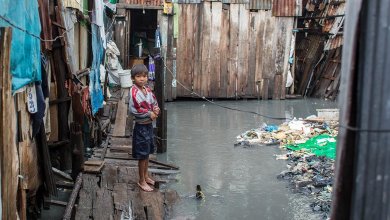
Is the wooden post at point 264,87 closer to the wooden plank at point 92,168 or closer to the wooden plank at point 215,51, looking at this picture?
the wooden plank at point 215,51

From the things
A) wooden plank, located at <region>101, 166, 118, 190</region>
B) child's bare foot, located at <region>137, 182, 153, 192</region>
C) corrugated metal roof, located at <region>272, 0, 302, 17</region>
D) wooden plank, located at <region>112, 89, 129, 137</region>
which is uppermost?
corrugated metal roof, located at <region>272, 0, 302, 17</region>

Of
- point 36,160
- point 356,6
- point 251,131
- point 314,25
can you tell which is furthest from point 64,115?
point 314,25

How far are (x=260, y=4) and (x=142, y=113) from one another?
11.1 meters

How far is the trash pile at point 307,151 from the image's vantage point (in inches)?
275

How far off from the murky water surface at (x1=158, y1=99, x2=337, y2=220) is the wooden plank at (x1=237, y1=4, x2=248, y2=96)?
2.69 m

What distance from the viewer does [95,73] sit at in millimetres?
10133

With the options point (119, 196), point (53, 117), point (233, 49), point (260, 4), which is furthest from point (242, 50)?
point (119, 196)

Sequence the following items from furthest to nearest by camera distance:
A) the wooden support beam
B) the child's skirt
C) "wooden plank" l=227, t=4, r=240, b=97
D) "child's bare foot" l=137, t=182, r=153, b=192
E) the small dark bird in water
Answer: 1. "wooden plank" l=227, t=4, r=240, b=97
2. the small dark bird in water
3. "child's bare foot" l=137, t=182, r=153, b=192
4. the child's skirt
5. the wooden support beam

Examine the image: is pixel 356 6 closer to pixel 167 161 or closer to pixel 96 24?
pixel 167 161

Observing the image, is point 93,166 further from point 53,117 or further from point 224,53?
point 224,53

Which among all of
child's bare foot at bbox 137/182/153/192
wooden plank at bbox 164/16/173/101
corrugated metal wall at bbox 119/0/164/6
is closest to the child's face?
child's bare foot at bbox 137/182/153/192

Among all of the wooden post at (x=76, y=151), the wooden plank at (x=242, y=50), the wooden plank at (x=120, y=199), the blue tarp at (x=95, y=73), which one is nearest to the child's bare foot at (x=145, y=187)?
the wooden plank at (x=120, y=199)

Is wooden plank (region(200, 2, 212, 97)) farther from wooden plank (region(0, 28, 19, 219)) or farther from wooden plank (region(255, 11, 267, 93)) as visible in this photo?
wooden plank (region(0, 28, 19, 219))

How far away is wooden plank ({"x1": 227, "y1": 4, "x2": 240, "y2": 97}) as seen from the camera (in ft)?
52.2
